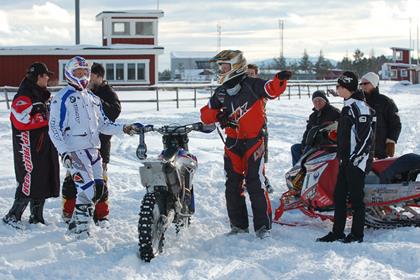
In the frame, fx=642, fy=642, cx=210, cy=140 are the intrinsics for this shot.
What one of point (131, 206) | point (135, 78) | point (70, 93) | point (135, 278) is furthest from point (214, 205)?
point (135, 78)

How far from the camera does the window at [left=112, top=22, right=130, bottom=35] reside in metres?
40.2

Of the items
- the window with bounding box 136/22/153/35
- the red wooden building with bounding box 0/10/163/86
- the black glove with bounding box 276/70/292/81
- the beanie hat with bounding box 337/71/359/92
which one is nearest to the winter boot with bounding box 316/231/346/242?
the beanie hat with bounding box 337/71/359/92

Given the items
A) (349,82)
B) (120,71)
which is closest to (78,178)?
(349,82)

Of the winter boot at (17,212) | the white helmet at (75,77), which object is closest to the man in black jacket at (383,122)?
the white helmet at (75,77)

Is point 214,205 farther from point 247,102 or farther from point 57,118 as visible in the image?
point 57,118

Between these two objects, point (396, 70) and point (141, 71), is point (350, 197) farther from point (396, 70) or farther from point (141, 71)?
point (396, 70)

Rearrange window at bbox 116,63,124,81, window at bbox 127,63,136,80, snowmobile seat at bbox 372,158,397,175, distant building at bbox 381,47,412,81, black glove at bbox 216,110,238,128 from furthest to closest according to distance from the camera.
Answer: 1. distant building at bbox 381,47,412,81
2. window at bbox 127,63,136,80
3. window at bbox 116,63,124,81
4. snowmobile seat at bbox 372,158,397,175
5. black glove at bbox 216,110,238,128

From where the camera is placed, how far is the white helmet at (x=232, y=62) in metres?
6.34

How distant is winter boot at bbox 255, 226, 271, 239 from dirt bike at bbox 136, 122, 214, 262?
0.69 metres

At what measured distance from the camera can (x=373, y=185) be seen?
6445 mm

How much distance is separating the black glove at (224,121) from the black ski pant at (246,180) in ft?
0.88

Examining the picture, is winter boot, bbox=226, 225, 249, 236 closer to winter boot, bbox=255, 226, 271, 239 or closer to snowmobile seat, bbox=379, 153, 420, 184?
winter boot, bbox=255, 226, 271, 239

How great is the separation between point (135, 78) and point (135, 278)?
3439 centimetres

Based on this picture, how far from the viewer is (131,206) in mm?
7781
